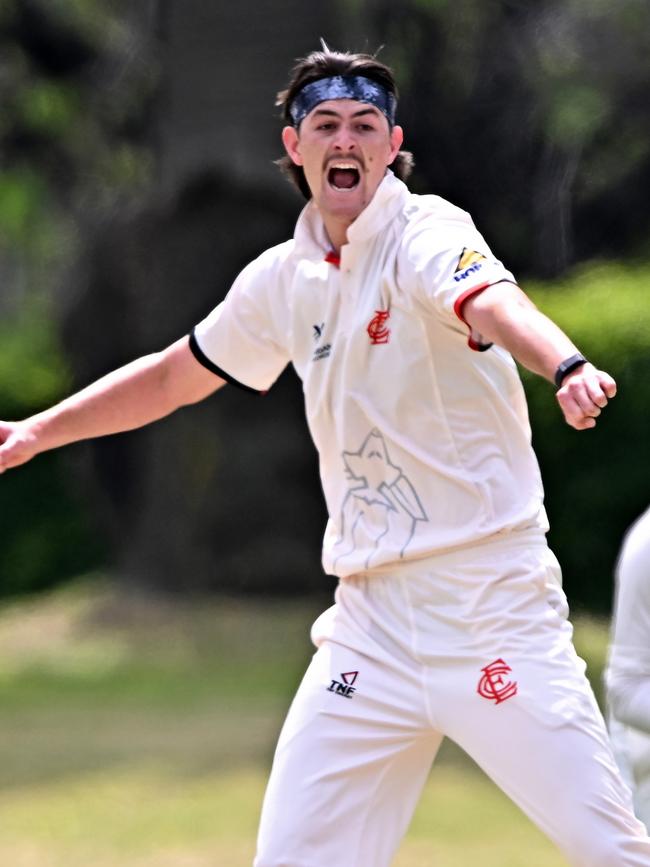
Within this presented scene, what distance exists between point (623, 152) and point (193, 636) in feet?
19.3

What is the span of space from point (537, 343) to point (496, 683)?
34.2 inches

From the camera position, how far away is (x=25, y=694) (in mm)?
11711

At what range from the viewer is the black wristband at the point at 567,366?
154 inches

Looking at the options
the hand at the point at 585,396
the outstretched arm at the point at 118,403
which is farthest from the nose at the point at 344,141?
the hand at the point at 585,396

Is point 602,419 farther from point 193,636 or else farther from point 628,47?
point 628,47

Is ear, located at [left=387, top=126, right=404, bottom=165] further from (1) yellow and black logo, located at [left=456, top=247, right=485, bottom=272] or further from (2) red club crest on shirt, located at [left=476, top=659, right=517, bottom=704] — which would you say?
(2) red club crest on shirt, located at [left=476, top=659, right=517, bottom=704]

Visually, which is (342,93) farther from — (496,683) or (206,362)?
(496,683)

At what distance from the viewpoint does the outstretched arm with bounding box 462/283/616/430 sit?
3781mm

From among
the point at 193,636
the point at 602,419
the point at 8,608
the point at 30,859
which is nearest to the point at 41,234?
the point at 8,608

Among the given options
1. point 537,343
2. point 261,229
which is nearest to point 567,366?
point 537,343

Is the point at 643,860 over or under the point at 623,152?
under

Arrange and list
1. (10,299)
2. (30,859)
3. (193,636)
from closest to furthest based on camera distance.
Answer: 1. (30,859)
2. (193,636)
3. (10,299)

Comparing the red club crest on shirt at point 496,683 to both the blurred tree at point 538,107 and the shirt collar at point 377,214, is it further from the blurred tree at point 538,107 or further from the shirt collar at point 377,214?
the blurred tree at point 538,107

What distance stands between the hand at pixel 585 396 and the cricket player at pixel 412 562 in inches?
19.6
